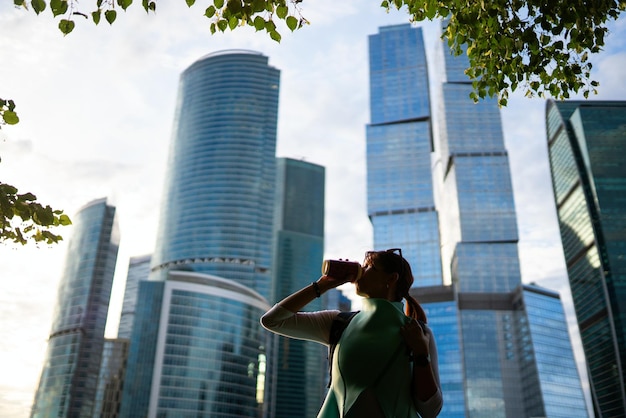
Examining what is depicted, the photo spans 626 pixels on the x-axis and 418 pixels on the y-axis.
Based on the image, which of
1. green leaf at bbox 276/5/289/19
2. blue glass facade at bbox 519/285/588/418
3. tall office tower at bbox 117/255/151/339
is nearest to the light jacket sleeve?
green leaf at bbox 276/5/289/19

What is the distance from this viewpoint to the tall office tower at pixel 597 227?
76.9 metres

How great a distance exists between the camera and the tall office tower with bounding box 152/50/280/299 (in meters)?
131

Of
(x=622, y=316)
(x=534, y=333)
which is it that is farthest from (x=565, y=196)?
(x=534, y=333)

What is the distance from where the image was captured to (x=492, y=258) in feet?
411

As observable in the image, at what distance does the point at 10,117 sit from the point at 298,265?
16363 cm

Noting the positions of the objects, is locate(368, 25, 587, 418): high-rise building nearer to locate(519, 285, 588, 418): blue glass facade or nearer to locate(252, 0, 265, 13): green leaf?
locate(519, 285, 588, 418): blue glass facade

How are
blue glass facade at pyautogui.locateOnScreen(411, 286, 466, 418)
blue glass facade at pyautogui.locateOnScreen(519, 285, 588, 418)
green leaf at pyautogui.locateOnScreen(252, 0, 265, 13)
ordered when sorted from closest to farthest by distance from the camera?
green leaf at pyautogui.locateOnScreen(252, 0, 265, 13) < blue glass facade at pyautogui.locateOnScreen(519, 285, 588, 418) < blue glass facade at pyautogui.locateOnScreen(411, 286, 466, 418)

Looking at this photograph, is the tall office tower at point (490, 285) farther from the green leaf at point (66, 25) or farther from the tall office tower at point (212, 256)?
the green leaf at point (66, 25)

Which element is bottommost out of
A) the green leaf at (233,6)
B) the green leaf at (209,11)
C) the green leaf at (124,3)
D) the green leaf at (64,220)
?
the green leaf at (64,220)

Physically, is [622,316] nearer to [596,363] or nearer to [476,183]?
[596,363]

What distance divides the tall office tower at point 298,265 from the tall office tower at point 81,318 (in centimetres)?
4169

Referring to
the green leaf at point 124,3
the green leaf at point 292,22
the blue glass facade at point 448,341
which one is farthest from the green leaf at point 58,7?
the blue glass facade at point 448,341

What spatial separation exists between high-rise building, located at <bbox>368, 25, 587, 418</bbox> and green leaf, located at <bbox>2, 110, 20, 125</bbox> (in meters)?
111

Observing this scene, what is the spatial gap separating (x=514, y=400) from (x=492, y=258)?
3242 centimetres
